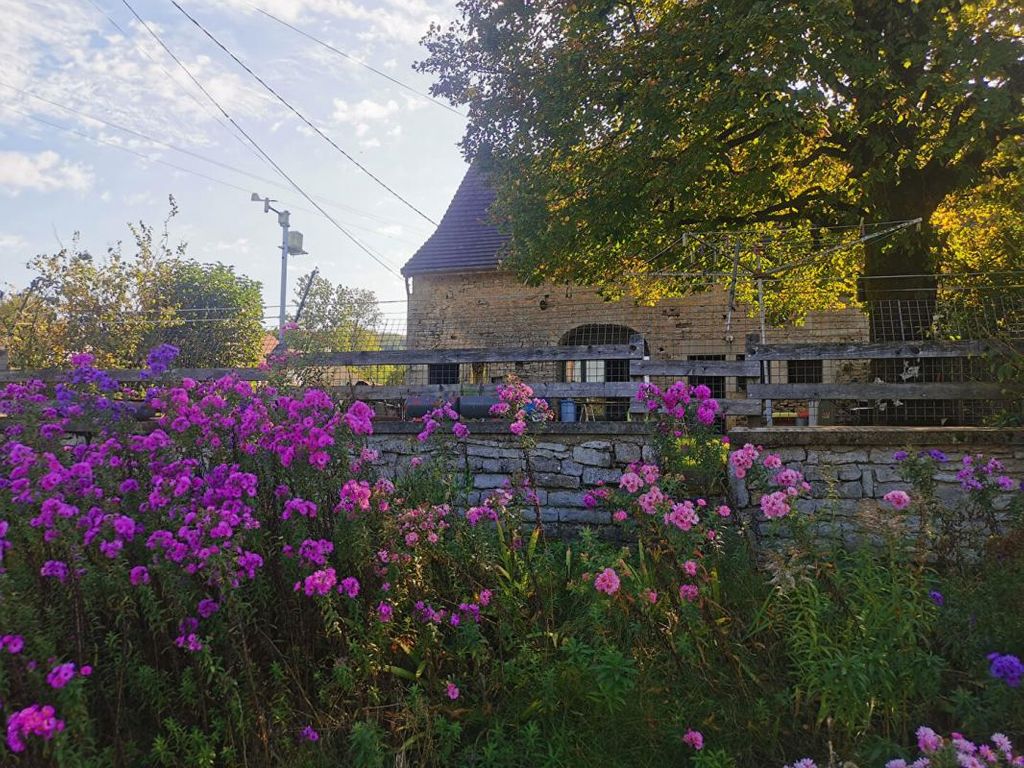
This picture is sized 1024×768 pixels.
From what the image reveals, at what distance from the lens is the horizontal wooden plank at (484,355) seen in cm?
605

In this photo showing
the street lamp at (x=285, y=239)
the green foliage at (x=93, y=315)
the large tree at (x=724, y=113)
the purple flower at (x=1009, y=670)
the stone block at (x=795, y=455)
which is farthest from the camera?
the street lamp at (x=285, y=239)

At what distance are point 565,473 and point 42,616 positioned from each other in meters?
3.75

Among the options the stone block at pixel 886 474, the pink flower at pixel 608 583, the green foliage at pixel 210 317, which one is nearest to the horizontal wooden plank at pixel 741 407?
the stone block at pixel 886 474

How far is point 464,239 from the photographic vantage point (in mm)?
17734

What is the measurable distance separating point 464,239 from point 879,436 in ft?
44.7

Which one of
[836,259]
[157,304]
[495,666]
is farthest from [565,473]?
[157,304]

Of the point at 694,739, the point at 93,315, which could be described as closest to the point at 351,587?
the point at 694,739

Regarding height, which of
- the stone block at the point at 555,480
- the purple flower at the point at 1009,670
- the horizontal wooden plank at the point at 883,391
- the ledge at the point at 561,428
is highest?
the horizontal wooden plank at the point at 883,391

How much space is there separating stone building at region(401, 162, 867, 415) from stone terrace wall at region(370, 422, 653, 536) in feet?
27.2

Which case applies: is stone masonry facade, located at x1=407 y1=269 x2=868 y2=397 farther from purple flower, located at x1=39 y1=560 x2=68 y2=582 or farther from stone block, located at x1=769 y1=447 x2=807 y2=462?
purple flower, located at x1=39 y1=560 x2=68 y2=582

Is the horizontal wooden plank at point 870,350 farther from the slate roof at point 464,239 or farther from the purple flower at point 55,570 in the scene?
the slate roof at point 464,239

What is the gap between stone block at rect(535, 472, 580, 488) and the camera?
18.9ft

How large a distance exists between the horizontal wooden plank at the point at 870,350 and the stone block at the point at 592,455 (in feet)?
4.58

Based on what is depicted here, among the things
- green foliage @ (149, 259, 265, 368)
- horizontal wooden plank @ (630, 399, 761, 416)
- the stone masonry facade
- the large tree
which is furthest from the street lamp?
horizontal wooden plank @ (630, 399, 761, 416)
